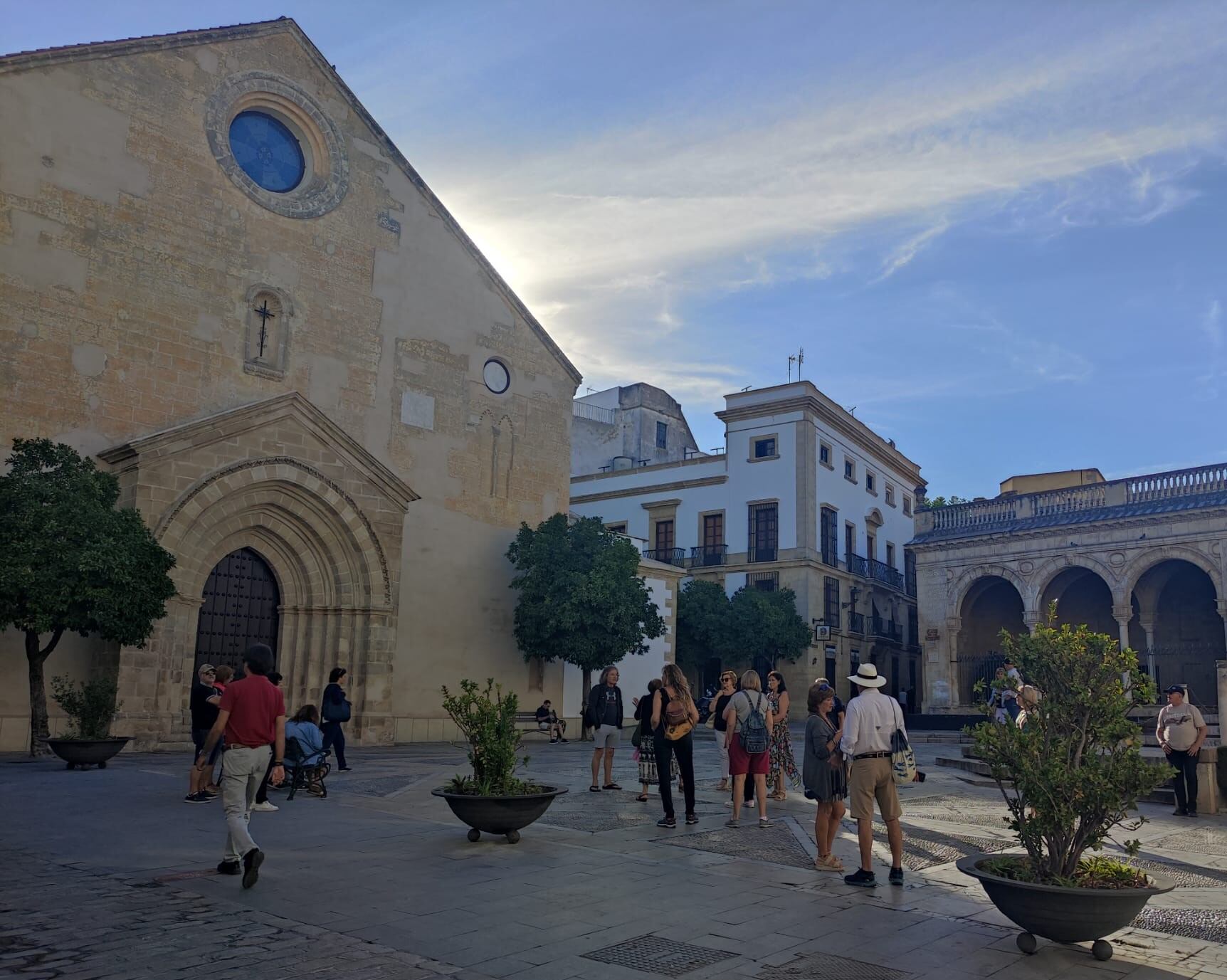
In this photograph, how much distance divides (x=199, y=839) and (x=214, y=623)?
33.5 feet

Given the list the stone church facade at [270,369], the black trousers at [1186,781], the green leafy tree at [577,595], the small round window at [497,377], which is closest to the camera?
the black trousers at [1186,781]

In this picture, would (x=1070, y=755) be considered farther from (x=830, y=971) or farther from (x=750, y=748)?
(x=750, y=748)

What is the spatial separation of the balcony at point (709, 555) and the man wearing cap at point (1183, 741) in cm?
2845

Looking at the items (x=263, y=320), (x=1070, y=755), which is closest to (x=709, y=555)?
(x=263, y=320)

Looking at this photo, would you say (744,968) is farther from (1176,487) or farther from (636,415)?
(636,415)

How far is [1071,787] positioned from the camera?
Answer: 227 inches

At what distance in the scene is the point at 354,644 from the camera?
18.9m

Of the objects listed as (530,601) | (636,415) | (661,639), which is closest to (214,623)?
(530,601)

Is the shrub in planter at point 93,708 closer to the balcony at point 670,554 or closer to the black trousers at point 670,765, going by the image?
the black trousers at point 670,765

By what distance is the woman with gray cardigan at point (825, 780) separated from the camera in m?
7.98

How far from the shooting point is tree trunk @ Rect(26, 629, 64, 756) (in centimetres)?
1418

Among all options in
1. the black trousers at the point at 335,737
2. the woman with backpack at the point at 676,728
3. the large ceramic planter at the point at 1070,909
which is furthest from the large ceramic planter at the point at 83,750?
the large ceramic planter at the point at 1070,909

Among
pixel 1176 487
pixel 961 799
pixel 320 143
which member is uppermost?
pixel 320 143

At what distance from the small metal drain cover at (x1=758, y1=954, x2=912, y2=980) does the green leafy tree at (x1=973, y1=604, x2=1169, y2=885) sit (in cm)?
109
